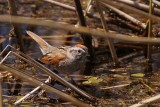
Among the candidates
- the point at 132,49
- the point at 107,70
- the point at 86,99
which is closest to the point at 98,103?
the point at 86,99

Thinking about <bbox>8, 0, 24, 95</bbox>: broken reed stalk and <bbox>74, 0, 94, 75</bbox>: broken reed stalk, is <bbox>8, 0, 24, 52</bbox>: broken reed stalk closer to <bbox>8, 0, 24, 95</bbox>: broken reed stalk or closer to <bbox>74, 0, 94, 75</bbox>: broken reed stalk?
<bbox>8, 0, 24, 95</bbox>: broken reed stalk

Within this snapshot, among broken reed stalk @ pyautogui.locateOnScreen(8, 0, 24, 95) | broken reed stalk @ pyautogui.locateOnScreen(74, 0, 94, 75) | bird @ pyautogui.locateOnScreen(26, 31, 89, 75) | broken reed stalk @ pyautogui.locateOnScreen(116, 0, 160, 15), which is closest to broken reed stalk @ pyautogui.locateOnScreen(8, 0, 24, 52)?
broken reed stalk @ pyautogui.locateOnScreen(8, 0, 24, 95)

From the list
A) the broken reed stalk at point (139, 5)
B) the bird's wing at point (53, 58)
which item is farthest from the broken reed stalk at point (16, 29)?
the broken reed stalk at point (139, 5)

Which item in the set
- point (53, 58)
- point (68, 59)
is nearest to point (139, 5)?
point (68, 59)

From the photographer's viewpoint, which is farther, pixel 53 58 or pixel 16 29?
pixel 16 29

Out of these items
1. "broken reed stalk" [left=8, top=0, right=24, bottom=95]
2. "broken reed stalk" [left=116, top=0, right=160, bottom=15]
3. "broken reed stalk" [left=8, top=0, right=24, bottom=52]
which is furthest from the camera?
"broken reed stalk" [left=116, top=0, right=160, bottom=15]

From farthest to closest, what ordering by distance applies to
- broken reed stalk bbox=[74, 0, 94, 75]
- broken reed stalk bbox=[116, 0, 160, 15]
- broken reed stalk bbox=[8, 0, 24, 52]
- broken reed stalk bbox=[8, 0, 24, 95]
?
broken reed stalk bbox=[116, 0, 160, 15] → broken reed stalk bbox=[74, 0, 94, 75] → broken reed stalk bbox=[8, 0, 24, 52] → broken reed stalk bbox=[8, 0, 24, 95]

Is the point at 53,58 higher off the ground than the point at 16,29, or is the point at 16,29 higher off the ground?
the point at 16,29

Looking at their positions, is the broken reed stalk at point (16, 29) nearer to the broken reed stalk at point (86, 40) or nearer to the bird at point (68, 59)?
the bird at point (68, 59)

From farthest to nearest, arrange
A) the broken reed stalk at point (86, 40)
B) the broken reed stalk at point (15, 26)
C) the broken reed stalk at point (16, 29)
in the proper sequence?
the broken reed stalk at point (86, 40) < the broken reed stalk at point (15, 26) < the broken reed stalk at point (16, 29)

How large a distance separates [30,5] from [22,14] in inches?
22.1

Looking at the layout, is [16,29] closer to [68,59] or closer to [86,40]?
[68,59]

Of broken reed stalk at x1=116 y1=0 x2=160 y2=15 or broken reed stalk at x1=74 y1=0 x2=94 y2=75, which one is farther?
broken reed stalk at x1=116 y1=0 x2=160 y2=15

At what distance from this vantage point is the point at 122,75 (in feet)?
18.5
